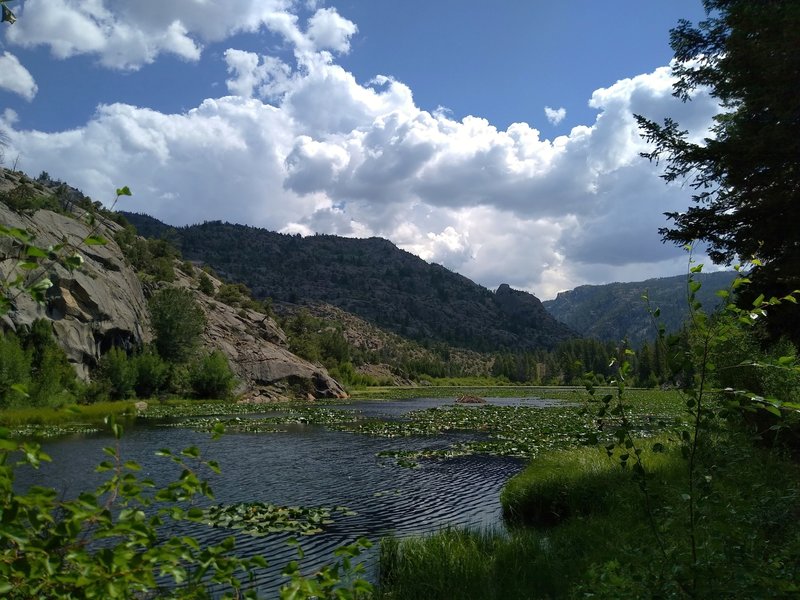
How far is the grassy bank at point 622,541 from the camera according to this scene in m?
5.35

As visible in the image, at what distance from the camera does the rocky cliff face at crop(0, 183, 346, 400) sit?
58.9m

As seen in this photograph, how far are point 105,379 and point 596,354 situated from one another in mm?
168034

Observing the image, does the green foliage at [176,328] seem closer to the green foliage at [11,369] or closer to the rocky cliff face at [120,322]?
the rocky cliff face at [120,322]

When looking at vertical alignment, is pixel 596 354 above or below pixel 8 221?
below

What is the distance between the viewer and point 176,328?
7675cm

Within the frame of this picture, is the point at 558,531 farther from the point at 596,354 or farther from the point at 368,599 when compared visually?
the point at 596,354

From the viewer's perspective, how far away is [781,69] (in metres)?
12.7

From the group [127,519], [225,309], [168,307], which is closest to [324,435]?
[127,519]

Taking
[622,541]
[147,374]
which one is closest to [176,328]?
[147,374]

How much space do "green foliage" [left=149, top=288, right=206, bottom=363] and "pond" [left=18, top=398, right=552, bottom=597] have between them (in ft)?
149

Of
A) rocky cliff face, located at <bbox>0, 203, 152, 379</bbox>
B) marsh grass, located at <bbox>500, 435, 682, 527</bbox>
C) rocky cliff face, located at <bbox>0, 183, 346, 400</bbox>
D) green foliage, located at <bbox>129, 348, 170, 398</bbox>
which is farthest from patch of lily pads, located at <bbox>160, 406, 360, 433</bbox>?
green foliage, located at <bbox>129, 348, 170, 398</bbox>

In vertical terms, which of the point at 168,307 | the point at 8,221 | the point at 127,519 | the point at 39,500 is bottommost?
the point at 127,519

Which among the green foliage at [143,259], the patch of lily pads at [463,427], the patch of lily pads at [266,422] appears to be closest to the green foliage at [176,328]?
the green foliage at [143,259]

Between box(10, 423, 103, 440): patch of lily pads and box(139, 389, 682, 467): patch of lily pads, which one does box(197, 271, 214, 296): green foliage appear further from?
box(10, 423, 103, 440): patch of lily pads
